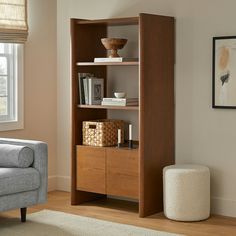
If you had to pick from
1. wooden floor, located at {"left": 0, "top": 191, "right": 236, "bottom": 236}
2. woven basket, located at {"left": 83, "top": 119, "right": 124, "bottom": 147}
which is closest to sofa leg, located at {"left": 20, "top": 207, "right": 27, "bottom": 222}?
wooden floor, located at {"left": 0, "top": 191, "right": 236, "bottom": 236}

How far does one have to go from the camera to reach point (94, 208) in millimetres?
5566

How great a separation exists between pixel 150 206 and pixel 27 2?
7.90ft

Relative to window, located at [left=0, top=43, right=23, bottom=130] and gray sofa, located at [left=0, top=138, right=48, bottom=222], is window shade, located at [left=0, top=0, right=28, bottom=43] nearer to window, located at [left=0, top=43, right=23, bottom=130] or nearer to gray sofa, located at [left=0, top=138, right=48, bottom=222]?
window, located at [left=0, top=43, right=23, bottom=130]

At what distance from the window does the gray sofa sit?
80cm

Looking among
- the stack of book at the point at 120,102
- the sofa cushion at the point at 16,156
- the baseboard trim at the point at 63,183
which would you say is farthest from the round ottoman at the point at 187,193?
the baseboard trim at the point at 63,183

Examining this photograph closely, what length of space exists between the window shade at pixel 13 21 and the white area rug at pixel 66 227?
1.77 metres

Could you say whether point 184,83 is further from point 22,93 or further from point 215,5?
point 22,93

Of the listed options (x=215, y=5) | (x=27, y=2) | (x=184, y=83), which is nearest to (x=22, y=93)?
(x=27, y=2)

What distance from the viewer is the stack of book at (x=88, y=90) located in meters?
5.60

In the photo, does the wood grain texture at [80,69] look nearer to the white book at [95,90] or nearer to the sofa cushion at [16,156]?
the white book at [95,90]

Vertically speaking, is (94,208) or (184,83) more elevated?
(184,83)

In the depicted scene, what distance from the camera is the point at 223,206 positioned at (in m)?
5.24

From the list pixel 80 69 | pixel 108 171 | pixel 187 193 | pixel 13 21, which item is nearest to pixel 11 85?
pixel 13 21

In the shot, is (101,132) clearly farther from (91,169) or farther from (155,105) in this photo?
(155,105)
